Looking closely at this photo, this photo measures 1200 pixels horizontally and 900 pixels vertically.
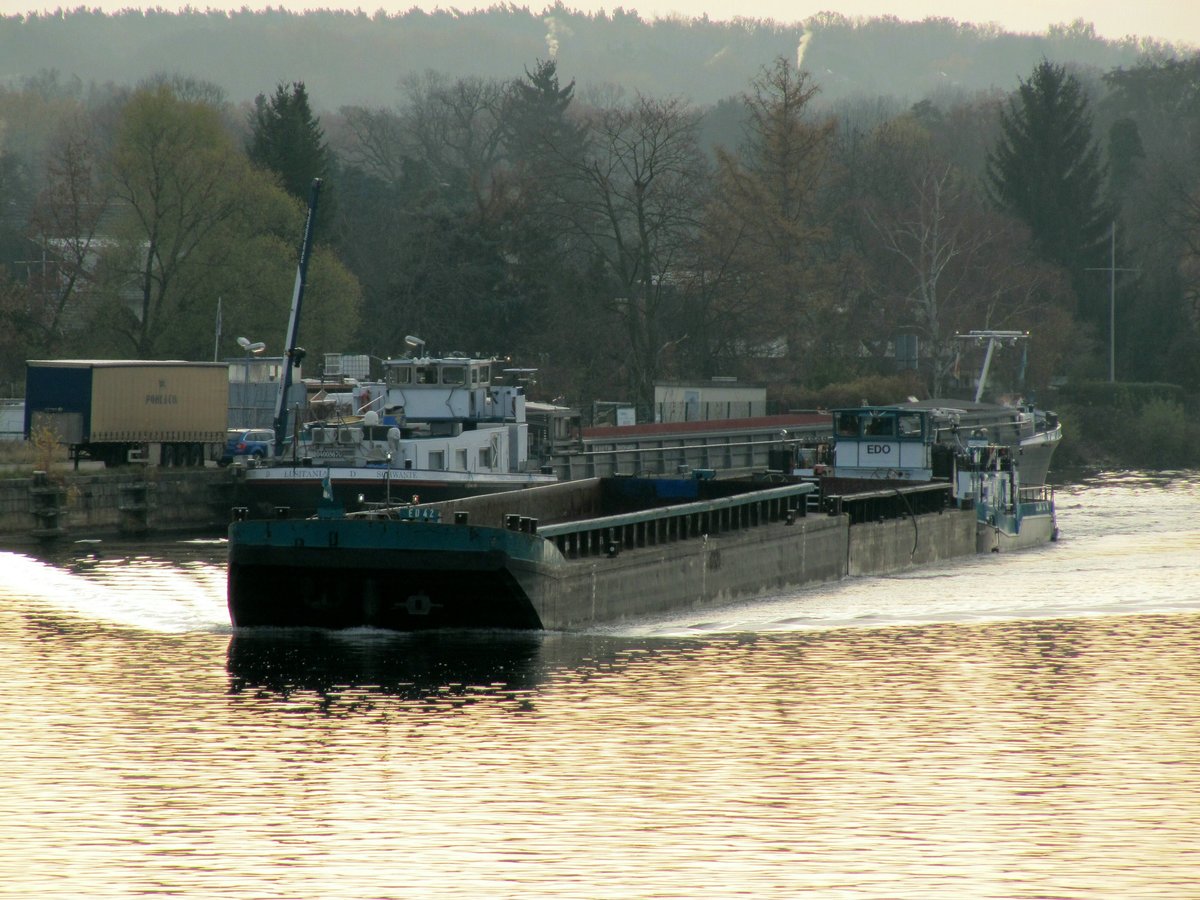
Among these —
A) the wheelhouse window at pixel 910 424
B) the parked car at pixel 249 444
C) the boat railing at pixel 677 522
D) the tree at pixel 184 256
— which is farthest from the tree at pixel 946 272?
the boat railing at pixel 677 522

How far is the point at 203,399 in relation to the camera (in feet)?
206

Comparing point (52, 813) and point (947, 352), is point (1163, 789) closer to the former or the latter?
point (52, 813)

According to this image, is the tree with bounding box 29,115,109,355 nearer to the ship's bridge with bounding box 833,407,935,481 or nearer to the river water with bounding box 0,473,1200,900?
the ship's bridge with bounding box 833,407,935,481

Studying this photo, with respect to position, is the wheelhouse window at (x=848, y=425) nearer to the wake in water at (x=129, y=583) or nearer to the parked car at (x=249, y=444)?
the wake in water at (x=129, y=583)

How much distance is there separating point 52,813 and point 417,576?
11305 mm

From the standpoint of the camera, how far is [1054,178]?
415 ft

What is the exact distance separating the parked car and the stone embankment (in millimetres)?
4809

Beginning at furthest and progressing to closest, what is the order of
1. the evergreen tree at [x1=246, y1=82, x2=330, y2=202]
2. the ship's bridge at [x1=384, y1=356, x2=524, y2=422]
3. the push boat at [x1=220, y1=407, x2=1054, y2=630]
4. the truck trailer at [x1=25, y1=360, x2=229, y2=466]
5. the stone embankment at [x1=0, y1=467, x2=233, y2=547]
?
1. the evergreen tree at [x1=246, y1=82, x2=330, y2=202]
2. the ship's bridge at [x1=384, y1=356, x2=524, y2=422]
3. the truck trailer at [x1=25, y1=360, x2=229, y2=466]
4. the stone embankment at [x1=0, y1=467, x2=233, y2=547]
5. the push boat at [x1=220, y1=407, x2=1054, y2=630]

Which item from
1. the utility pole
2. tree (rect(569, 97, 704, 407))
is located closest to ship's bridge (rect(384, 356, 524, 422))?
tree (rect(569, 97, 704, 407))

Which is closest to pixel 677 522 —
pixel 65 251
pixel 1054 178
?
pixel 65 251

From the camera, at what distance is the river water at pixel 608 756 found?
60.1 ft

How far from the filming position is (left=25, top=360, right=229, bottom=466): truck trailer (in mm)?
59469

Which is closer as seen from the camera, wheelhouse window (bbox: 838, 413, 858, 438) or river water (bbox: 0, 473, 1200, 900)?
river water (bbox: 0, 473, 1200, 900)

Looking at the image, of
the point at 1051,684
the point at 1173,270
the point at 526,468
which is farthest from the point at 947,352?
the point at 1051,684
